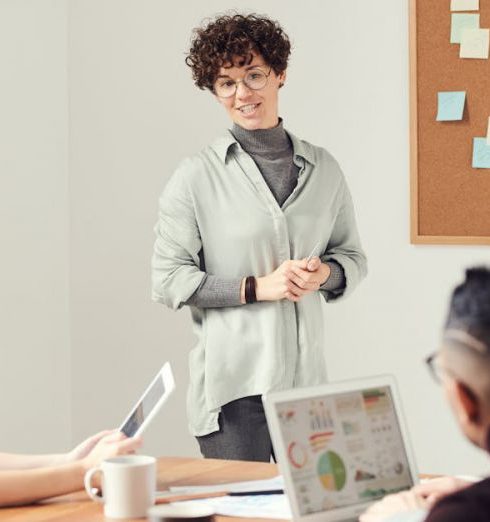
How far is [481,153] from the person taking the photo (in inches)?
150

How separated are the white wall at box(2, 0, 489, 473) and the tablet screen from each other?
188 centimetres

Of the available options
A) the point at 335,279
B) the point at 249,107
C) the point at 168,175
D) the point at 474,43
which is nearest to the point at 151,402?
the point at 335,279

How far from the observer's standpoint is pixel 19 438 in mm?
4266

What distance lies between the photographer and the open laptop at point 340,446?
177cm

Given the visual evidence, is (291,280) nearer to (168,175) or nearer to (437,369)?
(437,369)

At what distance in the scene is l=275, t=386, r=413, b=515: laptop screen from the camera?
5.83ft

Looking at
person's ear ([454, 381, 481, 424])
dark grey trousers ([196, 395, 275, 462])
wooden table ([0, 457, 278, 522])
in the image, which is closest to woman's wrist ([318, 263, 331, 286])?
dark grey trousers ([196, 395, 275, 462])

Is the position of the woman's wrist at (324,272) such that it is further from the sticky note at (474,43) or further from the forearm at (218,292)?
the sticky note at (474,43)

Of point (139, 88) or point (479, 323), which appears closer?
point (479, 323)

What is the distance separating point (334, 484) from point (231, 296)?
1.09 meters

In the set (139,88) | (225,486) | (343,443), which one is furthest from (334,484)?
(139,88)

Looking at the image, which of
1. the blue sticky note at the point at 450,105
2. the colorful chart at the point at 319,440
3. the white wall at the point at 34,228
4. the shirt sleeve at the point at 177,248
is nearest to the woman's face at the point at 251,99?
the shirt sleeve at the point at 177,248

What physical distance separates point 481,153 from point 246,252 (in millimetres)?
1276

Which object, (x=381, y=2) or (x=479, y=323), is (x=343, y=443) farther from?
(x=381, y=2)
